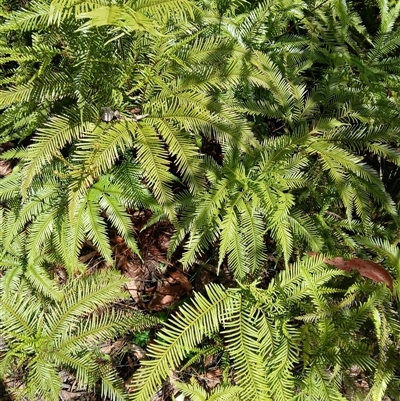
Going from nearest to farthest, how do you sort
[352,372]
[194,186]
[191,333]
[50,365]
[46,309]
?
[194,186]
[191,333]
[50,365]
[46,309]
[352,372]

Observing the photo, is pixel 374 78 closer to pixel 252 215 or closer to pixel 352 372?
pixel 252 215

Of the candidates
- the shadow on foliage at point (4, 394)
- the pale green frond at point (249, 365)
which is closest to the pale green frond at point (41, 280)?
the shadow on foliage at point (4, 394)

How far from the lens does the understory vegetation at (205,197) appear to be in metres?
2.38

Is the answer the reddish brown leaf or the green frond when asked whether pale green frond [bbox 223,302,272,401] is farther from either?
the reddish brown leaf

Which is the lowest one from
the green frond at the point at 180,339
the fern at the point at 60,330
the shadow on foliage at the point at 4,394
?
the shadow on foliage at the point at 4,394

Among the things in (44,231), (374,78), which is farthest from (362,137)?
(44,231)

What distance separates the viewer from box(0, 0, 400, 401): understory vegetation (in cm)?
238

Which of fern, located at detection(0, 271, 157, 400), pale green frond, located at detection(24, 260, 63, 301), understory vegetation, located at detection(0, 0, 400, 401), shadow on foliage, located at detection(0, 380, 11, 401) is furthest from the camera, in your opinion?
shadow on foliage, located at detection(0, 380, 11, 401)

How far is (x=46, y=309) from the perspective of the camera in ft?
9.70

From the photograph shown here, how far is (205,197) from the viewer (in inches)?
104

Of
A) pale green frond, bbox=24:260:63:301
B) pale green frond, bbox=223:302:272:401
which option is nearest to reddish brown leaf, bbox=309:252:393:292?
pale green frond, bbox=223:302:272:401

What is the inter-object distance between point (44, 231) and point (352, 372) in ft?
8.00

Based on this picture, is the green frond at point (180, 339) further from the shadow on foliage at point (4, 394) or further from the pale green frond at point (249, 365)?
the shadow on foliage at point (4, 394)

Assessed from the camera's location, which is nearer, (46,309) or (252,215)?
(252,215)
